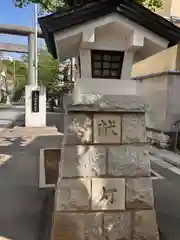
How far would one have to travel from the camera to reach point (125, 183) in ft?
11.0

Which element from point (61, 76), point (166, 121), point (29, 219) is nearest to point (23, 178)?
point (29, 219)

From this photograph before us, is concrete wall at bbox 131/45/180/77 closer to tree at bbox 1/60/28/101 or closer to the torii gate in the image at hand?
the torii gate

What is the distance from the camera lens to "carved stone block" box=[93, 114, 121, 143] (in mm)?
3316

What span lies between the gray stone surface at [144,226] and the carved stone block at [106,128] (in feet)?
3.12

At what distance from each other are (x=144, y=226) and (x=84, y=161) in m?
1.09

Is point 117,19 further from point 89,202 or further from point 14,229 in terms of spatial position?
point 14,229

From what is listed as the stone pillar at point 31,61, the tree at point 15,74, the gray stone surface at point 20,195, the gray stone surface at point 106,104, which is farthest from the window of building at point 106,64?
the tree at point 15,74

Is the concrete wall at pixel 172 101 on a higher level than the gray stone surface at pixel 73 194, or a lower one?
higher

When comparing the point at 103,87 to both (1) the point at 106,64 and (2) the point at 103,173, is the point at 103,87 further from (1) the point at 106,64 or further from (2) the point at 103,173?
(2) the point at 103,173

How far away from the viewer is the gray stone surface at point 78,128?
3277 millimetres

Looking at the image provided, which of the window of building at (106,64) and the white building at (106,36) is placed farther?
the window of building at (106,64)

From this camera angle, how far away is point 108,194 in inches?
133

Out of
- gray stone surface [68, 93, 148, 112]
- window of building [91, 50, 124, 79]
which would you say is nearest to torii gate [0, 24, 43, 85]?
window of building [91, 50, 124, 79]

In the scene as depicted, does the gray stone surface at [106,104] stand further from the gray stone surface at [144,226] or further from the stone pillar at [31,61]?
the stone pillar at [31,61]
